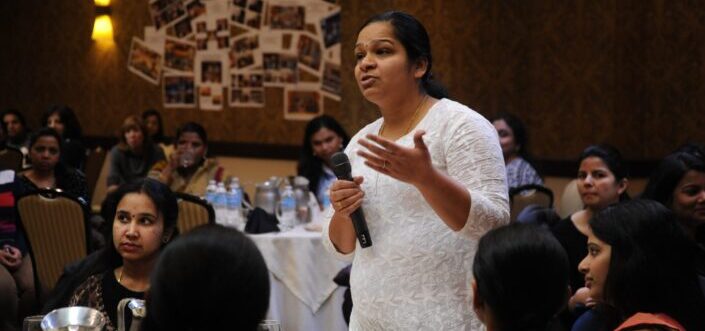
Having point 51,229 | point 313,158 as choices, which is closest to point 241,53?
point 313,158

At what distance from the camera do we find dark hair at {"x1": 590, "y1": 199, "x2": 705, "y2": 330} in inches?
97.0

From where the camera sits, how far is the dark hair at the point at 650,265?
2463 millimetres

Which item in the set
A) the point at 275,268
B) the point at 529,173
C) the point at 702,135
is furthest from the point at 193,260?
the point at 702,135

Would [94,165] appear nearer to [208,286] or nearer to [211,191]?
[211,191]

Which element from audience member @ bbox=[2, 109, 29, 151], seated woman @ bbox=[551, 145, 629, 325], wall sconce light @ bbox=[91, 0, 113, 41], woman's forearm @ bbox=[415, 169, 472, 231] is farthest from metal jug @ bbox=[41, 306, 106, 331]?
wall sconce light @ bbox=[91, 0, 113, 41]

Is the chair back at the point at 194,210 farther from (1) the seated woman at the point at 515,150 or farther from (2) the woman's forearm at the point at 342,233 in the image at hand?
(2) the woman's forearm at the point at 342,233

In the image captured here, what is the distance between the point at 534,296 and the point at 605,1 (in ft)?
19.0

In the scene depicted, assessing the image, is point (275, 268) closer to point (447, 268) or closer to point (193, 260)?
point (447, 268)

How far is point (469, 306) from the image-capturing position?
239cm

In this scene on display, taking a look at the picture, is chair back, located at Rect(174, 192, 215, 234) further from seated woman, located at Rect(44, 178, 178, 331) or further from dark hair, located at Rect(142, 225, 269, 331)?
dark hair, located at Rect(142, 225, 269, 331)

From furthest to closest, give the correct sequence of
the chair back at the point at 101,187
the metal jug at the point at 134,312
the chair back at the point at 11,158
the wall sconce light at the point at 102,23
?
the wall sconce light at the point at 102,23 → the chair back at the point at 101,187 → the chair back at the point at 11,158 → the metal jug at the point at 134,312

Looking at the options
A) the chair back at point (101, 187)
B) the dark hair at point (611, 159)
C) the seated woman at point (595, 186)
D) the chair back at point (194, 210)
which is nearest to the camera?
the seated woman at point (595, 186)

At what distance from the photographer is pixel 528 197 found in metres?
6.17

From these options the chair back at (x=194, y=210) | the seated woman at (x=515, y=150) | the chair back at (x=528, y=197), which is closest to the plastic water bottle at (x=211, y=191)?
the chair back at (x=194, y=210)
